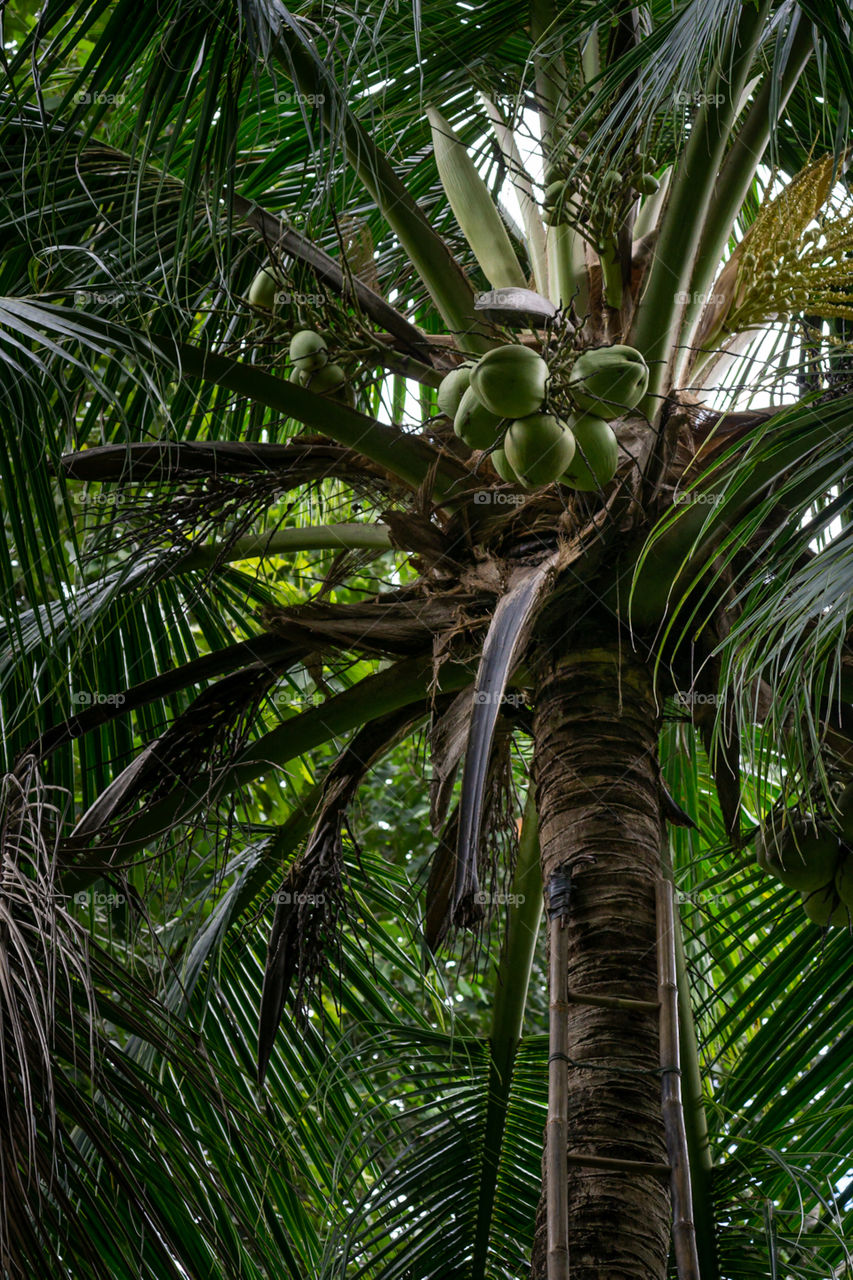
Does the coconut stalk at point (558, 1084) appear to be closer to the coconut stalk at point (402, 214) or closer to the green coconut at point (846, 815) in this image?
the green coconut at point (846, 815)

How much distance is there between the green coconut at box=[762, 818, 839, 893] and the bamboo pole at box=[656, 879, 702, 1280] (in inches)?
11.7

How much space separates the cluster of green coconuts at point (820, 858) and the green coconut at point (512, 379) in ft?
2.58

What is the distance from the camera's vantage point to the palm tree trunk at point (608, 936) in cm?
168

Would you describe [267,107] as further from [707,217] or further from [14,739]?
[14,739]

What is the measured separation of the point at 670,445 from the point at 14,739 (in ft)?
4.85

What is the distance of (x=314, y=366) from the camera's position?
7.45 feet

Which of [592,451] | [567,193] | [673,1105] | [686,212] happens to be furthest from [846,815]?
[567,193]

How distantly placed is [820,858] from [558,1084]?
2.06ft

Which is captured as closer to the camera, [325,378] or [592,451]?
[592,451]

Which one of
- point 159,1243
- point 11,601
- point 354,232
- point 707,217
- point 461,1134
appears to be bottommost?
point 461,1134

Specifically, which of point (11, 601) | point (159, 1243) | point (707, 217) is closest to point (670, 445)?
point (707, 217)

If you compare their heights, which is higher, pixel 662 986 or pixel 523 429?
pixel 523 429

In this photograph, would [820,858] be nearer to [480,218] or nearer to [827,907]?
[827,907]

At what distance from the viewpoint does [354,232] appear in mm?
2574
